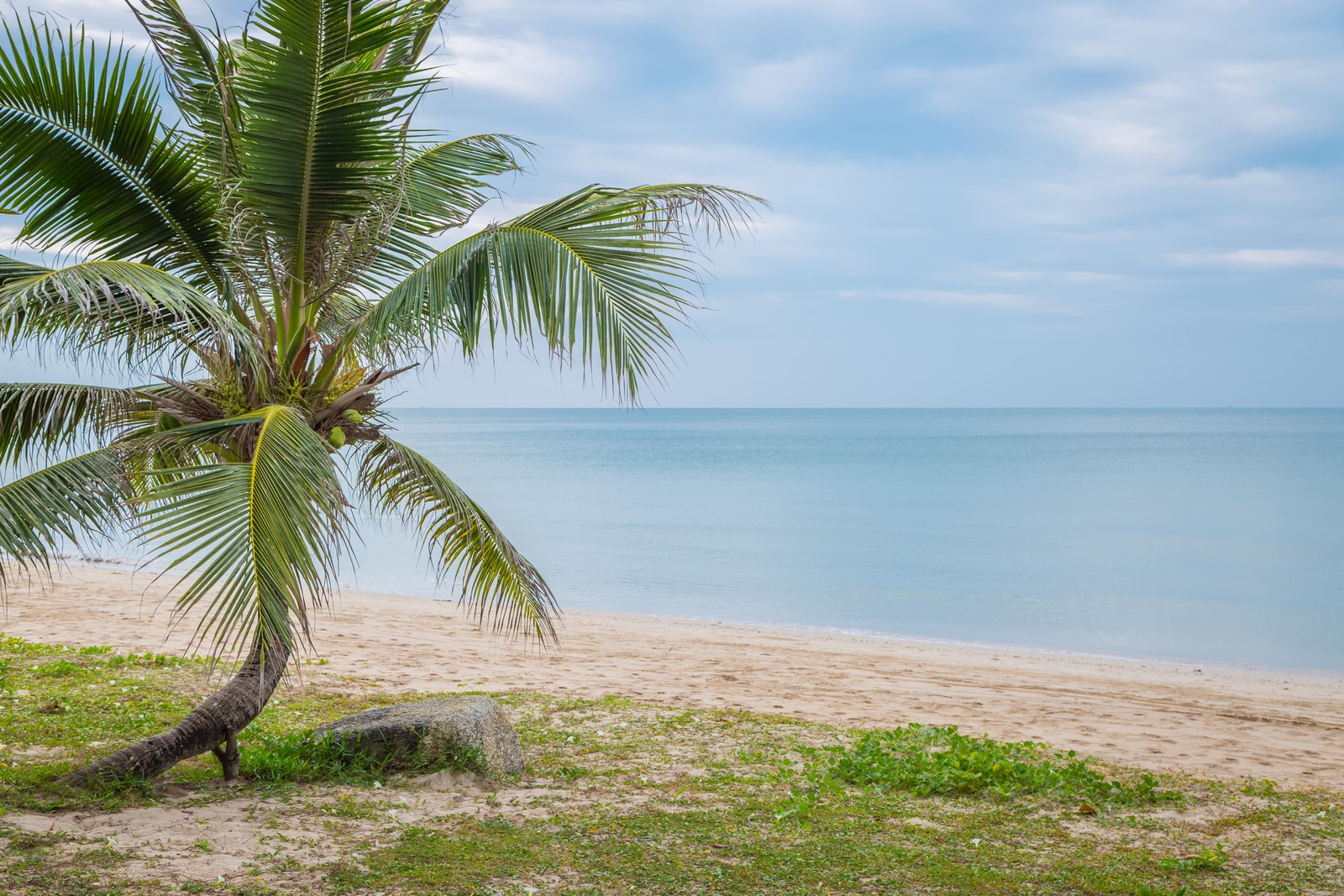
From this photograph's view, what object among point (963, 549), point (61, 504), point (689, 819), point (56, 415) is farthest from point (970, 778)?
point (963, 549)

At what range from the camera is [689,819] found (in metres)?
5.64

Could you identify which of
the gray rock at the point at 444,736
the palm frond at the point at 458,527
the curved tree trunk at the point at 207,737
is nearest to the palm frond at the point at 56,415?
the palm frond at the point at 458,527

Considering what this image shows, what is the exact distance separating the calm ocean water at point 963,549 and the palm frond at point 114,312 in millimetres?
13345

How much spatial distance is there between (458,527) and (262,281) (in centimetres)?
183

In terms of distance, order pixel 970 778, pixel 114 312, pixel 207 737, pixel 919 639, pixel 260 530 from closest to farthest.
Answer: pixel 260 530
pixel 114 312
pixel 207 737
pixel 970 778
pixel 919 639

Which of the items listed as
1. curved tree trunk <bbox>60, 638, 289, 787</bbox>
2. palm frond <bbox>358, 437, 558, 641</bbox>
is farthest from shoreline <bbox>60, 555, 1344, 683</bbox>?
palm frond <bbox>358, 437, 558, 641</bbox>

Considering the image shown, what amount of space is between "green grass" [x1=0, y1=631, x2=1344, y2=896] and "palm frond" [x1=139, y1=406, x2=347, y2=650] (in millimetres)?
1408

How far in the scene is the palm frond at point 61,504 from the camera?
4.64m

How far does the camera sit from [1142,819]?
5.91 meters

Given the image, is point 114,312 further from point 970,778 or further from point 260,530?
point 970,778

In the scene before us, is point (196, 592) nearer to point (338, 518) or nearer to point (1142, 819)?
point (338, 518)

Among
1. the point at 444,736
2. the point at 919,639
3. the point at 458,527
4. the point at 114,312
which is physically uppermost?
the point at 114,312

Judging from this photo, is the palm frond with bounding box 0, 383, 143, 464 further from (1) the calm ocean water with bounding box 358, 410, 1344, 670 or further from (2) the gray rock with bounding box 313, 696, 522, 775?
(1) the calm ocean water with bounding box 358, 410, 1344, 670

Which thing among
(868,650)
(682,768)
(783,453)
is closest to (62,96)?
(682,768)
